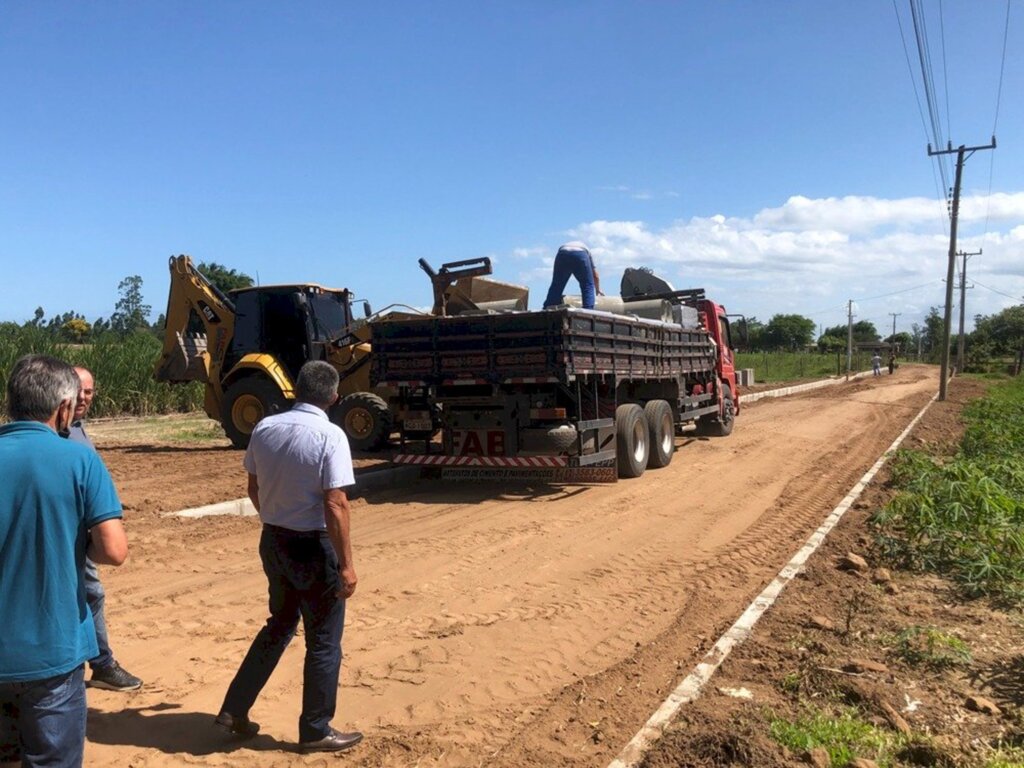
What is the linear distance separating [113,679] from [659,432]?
9389mm

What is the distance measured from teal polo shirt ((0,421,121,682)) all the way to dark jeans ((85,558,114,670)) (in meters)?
1.71

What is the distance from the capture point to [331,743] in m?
3.82

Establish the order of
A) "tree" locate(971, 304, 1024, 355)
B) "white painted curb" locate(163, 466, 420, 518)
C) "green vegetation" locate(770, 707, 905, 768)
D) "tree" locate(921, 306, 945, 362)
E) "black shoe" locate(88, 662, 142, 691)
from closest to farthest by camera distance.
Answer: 1. "green vegetation" locate(770, 707, 905, 768)
2. "black shoe" locate(88, 662, 142, 691)
3. "white painted curb" locate(163, 466, 420, 518)
4. "tree" locate(971, 304, 1024, 355)
5. "tree" locate(921, 306, 945, 362)

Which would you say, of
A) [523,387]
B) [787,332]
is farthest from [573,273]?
[787,332]

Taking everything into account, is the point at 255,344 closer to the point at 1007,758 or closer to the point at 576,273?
the point at 576,273

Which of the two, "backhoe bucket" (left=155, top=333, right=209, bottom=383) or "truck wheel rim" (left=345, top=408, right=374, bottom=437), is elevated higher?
"backhoe bucket" (left=155, top=333, right=209, bottom=383)

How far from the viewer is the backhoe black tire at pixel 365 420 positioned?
483 inches

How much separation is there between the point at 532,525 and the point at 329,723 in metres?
5.03

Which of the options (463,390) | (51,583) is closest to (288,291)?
(463,390)

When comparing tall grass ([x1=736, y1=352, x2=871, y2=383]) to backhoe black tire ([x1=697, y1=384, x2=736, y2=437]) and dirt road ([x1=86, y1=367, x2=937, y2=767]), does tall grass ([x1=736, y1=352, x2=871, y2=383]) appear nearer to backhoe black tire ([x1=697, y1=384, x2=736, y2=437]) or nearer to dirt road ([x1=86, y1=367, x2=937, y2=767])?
backhoe black tire ([x1=697, y1=384, x2=736, y2=437])

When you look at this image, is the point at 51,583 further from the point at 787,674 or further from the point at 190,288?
the point at 190,288

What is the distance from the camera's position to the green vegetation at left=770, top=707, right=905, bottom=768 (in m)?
3.71

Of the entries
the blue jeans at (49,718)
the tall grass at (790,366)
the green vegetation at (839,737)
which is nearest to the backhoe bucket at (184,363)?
the blue jeans at (49,718)

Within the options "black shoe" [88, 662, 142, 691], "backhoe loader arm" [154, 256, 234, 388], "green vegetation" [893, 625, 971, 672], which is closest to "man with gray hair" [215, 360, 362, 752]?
"black shoe" [88, 662, 142, 691]
